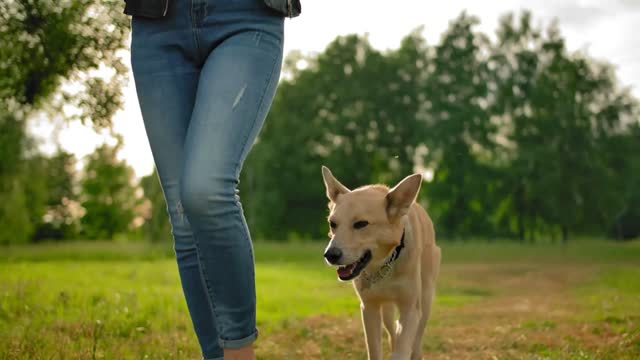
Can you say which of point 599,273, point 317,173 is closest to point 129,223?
point 317,173

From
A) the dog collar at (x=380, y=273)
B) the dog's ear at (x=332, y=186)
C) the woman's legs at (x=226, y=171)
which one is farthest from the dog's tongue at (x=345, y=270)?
the woman's legs at (x=226, y=171)

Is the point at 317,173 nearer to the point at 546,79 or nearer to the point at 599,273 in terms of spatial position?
the point at 546,79

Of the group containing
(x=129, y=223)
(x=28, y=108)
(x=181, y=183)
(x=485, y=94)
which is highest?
(x=485, y=94)

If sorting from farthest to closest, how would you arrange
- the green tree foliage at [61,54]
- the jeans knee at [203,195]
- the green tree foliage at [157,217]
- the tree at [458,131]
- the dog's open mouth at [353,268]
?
the tree at [458,131] → the green tree foliage at [157,217] → the green tree foliage at [61,54] → the dog's open mouth at [353,268] → the jeans knee at [203,195]

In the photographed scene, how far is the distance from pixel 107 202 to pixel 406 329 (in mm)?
60256

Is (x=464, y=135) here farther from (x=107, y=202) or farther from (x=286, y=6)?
(x=286, y=6)

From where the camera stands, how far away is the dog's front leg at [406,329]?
4816 mm

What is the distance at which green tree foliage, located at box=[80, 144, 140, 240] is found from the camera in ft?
199

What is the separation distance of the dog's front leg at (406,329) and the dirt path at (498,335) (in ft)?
5.44

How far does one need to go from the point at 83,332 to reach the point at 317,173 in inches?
1704

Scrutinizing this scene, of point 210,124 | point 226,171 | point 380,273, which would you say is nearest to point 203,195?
point 226,171

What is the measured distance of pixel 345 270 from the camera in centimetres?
470

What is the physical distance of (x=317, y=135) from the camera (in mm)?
50562

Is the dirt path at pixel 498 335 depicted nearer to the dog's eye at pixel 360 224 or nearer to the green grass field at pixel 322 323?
the green grass field at pixel 322 323
